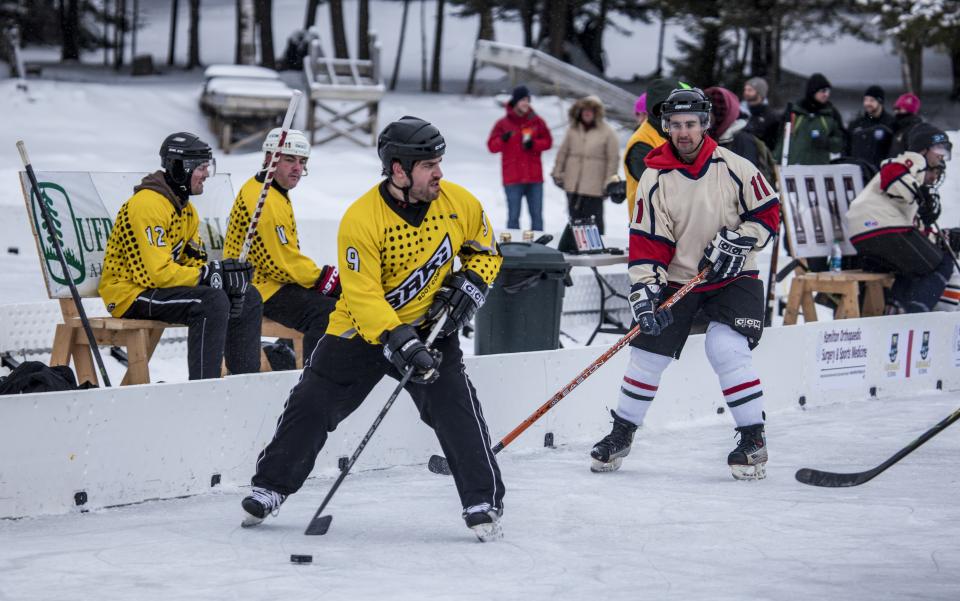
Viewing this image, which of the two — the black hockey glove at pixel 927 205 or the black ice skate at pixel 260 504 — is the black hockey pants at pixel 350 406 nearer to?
the black ice skate at pixel 260 504

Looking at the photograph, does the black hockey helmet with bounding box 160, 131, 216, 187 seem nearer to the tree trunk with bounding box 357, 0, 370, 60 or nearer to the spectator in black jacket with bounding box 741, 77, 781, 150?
the spectator in black jacket with bounding box 741, 77, 781, 150

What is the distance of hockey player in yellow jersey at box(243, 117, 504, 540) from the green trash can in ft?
8.30

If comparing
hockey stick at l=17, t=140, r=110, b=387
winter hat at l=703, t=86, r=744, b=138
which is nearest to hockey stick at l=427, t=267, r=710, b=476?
hockey stick at l=17, t=140, r=110, b=387

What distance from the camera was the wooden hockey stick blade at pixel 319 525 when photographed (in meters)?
4.56

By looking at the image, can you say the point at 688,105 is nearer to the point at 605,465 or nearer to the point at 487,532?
the point at 605,465

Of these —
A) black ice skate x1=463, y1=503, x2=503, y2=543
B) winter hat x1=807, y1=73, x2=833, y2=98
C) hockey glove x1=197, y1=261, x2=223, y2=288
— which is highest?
winter hat x1=807, y1=73, x2=833, y2=98

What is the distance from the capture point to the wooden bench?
27.7 ft

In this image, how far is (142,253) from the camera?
6020 millimetres

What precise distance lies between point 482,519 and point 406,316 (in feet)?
2.39

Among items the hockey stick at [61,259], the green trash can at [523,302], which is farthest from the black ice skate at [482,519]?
the green trash can at [523,302]

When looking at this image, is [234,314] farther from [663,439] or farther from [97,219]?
[663,439]

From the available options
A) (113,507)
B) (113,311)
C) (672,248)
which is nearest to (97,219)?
(113,311)

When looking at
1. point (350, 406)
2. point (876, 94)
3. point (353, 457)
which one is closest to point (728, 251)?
point (350, 406)

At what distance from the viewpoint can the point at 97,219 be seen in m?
6.70
